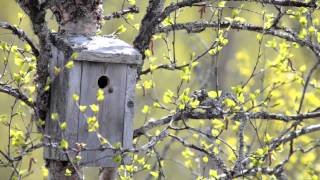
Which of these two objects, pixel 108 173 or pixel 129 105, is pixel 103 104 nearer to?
pixel 129 105

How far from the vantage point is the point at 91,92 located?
4.77m

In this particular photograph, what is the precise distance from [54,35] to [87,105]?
0.49 m

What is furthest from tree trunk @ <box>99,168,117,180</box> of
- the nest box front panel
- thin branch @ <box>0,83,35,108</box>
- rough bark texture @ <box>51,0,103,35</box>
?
rough bark texture @ <box>51,0,103,35</box>

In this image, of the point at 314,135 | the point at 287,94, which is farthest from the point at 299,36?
the point at 314,135

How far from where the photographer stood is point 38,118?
483 cm

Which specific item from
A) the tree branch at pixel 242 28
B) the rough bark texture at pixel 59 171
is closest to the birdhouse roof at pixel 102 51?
the tree branch at pixel 242 28

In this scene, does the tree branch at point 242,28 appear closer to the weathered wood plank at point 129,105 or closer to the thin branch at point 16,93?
the weathered wood plank at point 129,105

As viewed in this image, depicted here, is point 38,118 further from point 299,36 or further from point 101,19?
point 299,36

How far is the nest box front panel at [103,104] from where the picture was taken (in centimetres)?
475

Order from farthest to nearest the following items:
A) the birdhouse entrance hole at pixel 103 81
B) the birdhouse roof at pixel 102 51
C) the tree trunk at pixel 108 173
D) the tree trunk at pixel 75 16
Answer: the tree trunk at pixel 108 173 → the tree trunk at pixel 75 16 → the birdhouse entrance hole at pixel 103 81 → the birdhouse roof at pixel 102 51

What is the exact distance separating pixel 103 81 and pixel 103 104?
14cm

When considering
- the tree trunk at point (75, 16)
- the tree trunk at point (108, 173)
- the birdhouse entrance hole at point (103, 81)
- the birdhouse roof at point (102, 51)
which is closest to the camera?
the birdhouse roof at point (102, 51)

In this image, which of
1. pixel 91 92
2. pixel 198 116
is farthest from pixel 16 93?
pixel 198 116

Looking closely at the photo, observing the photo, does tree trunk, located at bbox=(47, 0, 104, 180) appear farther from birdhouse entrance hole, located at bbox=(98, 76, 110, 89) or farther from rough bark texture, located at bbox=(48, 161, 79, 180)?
birdhouse entrance hole, located at bbox=(98, 76, 110, 89)
